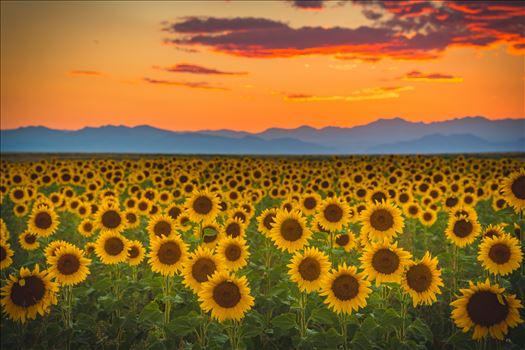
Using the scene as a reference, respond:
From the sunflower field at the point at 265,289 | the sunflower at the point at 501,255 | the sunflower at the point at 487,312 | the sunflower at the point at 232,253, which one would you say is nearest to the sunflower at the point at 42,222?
the sunflower field at the point at 265,289

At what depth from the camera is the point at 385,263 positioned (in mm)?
7477

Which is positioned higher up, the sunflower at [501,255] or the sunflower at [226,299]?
the sunflower at [501,255]

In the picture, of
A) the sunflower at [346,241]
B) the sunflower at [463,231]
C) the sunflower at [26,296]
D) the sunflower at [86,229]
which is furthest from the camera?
the sunflower at [86,229]

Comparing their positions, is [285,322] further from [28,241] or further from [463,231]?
[28,241]

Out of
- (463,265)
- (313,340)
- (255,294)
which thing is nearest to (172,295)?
(255,294)

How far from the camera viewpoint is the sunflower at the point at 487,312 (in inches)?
228

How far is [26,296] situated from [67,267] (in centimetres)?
153

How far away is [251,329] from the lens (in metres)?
7.20

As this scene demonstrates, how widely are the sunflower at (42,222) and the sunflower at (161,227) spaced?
3.05 m

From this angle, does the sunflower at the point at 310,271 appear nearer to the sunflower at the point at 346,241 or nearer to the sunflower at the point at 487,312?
the sunflower at the point at 487,312

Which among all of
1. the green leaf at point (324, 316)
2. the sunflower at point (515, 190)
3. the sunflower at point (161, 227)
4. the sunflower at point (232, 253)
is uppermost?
the sunflower at point (515, 190)

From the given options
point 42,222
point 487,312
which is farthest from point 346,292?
point 42,222

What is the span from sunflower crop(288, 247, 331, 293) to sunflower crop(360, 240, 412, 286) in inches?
23.8

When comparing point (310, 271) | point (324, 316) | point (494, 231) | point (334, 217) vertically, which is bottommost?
point (324, 316)
